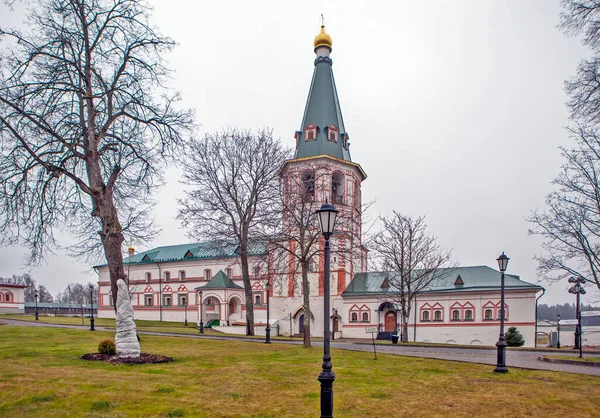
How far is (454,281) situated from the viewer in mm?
39844

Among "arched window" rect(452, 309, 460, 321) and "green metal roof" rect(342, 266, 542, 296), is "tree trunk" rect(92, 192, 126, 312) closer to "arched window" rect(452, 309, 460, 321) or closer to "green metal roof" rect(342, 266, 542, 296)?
"green metal roof" rect(342, 266, 542, 296)

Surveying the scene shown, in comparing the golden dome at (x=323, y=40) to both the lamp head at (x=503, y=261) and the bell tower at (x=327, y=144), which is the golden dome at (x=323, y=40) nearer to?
the bell tower at (x=327, y=144)

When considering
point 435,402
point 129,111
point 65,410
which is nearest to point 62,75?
point 129,111

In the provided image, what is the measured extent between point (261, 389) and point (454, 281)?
1322 inches

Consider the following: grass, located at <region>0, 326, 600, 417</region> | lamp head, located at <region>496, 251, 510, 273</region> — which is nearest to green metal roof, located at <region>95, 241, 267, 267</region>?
grass, located at <region>0, 326, 600, 417</region>

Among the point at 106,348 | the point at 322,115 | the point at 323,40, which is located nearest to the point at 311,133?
the point at 322,115

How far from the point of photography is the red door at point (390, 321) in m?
39.9

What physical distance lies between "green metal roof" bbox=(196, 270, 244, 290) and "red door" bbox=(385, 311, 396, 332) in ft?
55.0

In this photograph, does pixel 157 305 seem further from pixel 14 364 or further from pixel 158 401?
pixel 158 401

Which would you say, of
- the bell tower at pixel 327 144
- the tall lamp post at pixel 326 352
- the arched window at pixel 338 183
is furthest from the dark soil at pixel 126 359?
the arched window at pixel 338 183

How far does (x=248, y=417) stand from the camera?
770 centimetres

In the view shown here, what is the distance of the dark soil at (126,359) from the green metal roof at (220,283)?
3399 cm

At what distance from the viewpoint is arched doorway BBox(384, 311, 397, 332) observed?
39.9 metres

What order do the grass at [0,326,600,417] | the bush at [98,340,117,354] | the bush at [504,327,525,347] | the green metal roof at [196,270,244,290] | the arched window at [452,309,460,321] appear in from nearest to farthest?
the grass at [0,326,600,417], the bush at [98,340,117,354], the bush at [504,327,525,347], the arched window at [452,309,460,321], the green metal roof at [196,270,244,290]
